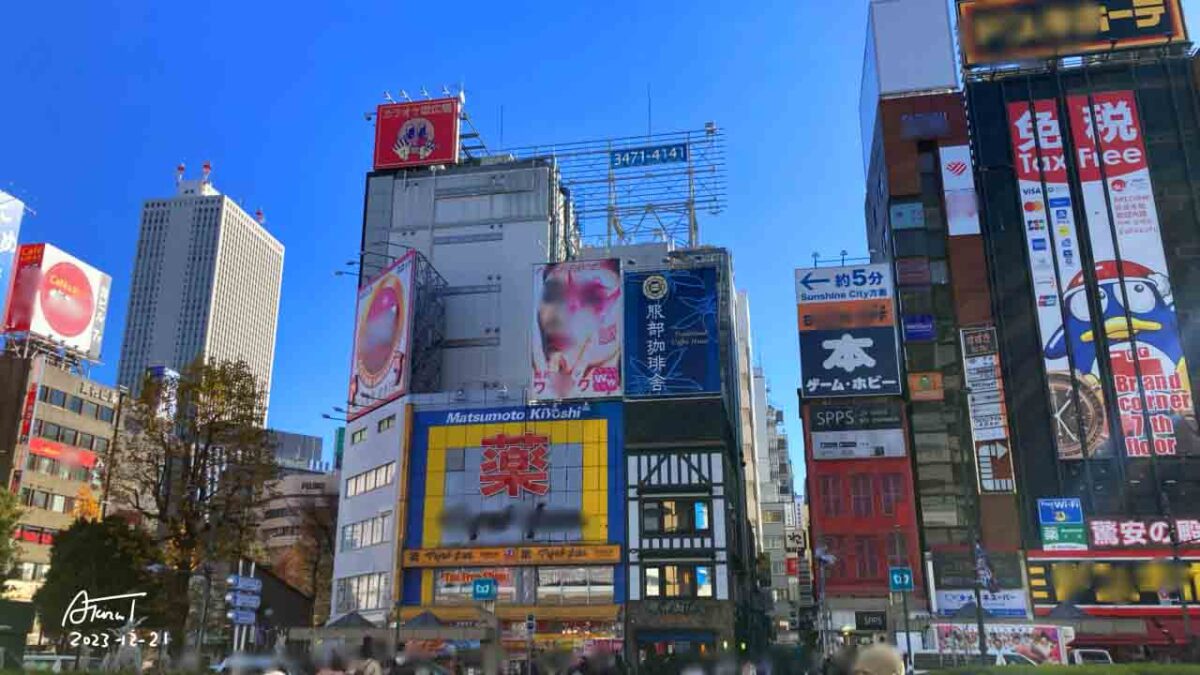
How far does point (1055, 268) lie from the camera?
61781 millimetres

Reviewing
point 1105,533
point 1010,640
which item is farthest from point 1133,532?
point 1010,640

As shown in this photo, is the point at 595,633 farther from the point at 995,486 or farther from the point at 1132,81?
the point at 1132,81

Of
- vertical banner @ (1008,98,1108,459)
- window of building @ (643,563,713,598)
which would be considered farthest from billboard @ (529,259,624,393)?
vertical banner @ (1008,98,1108,459)

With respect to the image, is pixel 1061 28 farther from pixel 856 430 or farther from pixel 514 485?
pixel 514 485

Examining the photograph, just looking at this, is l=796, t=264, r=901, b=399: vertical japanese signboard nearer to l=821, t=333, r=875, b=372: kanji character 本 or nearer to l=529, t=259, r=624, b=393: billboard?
l=821, t=333, r=875, b=372: kanji character 本

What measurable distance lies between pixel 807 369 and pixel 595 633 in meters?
21.4

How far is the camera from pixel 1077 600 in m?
53.7

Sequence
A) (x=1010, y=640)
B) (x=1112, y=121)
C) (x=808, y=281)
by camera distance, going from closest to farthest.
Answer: (x=1010, y=640), (x=808, y=281), (x=1112, y=121)

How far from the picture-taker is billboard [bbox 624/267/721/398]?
55969mm

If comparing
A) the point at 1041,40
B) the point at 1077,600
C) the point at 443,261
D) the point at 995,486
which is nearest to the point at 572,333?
the point at 443,261

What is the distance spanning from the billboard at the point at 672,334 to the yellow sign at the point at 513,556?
9.26 metres

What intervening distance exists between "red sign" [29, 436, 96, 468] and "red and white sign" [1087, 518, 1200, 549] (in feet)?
221

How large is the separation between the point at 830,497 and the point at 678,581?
1246 centimetres

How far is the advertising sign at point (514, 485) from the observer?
53.4 metres
